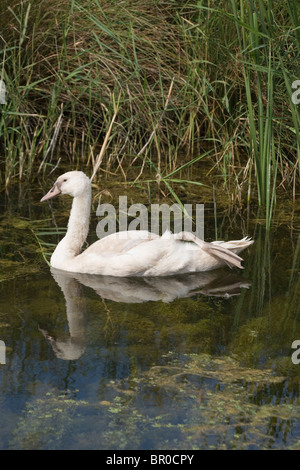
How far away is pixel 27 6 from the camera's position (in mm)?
7941

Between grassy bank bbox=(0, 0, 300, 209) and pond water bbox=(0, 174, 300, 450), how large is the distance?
1.39m

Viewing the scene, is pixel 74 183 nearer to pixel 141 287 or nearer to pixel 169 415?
pixel 141 287

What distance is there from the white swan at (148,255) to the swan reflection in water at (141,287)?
50 millimetres

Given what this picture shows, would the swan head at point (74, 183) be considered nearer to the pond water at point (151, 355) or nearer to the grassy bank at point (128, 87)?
the pond water at point (151, 355)

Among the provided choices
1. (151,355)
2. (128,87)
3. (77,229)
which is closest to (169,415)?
(151,355)

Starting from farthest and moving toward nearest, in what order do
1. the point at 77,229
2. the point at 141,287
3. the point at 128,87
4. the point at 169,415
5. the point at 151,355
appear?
the point at 128,87
the point at 77,229
the point at 141,287
the point at 151,355
the point at 169,415

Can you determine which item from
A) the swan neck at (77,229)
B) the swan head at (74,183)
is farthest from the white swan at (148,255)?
the swan head at (74,183)

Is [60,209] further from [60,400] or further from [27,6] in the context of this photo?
[60,400]

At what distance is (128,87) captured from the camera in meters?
7.86

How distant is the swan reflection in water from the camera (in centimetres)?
538

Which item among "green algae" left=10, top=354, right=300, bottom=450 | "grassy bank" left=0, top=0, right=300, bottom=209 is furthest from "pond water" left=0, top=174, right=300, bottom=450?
"grassy bank" left=0, top=0, right=300, bottom=209

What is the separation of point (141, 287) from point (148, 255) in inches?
8.8

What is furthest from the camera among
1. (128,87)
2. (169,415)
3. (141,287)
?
(128,87)

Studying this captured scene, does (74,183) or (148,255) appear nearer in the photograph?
(148,255)
